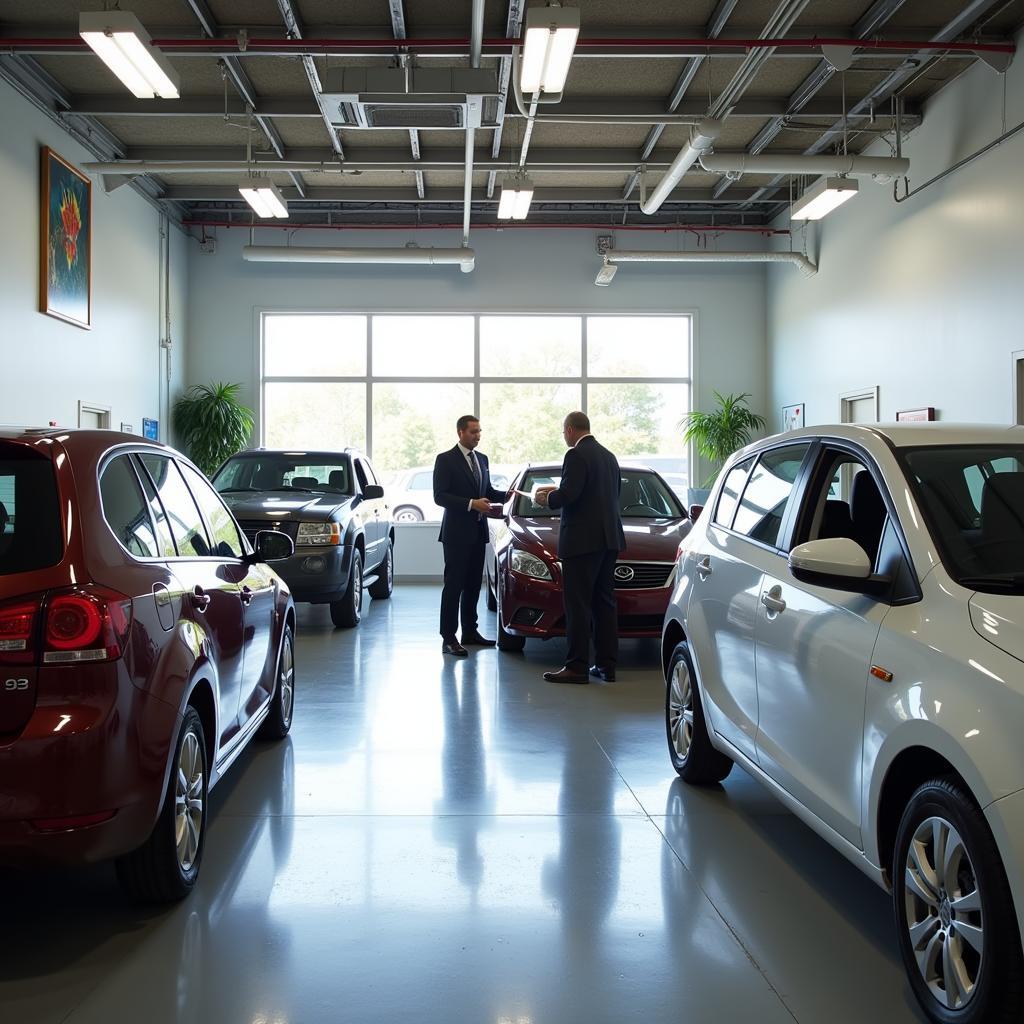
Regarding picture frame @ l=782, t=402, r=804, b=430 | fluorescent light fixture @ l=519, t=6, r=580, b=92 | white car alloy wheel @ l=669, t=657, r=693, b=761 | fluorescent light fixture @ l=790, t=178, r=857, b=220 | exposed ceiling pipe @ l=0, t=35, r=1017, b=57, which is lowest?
white car alloy wheel @ l=669, t=657, r=693, b=761

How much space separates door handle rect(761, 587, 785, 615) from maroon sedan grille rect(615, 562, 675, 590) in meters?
3.80

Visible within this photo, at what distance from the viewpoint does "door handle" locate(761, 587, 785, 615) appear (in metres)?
3.14

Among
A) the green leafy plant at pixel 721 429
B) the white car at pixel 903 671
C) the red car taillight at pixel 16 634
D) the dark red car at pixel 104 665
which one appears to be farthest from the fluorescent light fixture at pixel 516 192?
the red car taillight at pixel 16 634

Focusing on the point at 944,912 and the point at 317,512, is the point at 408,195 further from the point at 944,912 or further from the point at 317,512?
the point at 944,912

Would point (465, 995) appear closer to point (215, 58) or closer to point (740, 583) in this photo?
point (740, 583)

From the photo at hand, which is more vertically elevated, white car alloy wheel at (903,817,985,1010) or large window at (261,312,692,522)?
large window at (261,312,692,522)

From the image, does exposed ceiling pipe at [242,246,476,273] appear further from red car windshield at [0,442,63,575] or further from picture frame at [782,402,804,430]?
red car windshield at [0,442,63,575]

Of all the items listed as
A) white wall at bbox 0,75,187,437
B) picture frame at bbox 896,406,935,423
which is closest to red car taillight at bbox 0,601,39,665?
white wall at bbox 0,75,187,437

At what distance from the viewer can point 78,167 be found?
10.3 metres

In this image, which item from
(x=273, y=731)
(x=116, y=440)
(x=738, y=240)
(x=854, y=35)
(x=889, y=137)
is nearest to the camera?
(x=116, y=440)

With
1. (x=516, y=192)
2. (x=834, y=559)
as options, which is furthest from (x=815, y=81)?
(x=834, y=559)

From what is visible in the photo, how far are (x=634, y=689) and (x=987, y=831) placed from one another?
450 centimetres

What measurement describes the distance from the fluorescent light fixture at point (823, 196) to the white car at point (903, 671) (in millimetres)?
6522

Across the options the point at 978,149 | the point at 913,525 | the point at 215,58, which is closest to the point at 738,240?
the point at 978,149
